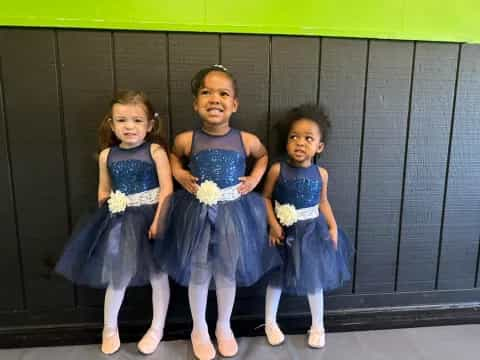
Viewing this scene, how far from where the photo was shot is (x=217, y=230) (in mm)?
1247

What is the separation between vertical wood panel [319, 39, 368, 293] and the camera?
1396 mm

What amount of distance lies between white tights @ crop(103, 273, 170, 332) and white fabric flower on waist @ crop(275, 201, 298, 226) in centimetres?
41

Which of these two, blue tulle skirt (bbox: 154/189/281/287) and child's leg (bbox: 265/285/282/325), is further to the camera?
child's leg (bbox: 265/285/282/325)

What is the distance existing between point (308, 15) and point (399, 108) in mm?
446

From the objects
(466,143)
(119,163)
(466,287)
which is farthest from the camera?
(466,287)

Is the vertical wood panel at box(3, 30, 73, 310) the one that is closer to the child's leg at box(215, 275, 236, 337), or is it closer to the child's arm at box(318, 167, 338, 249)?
the child's leg at box(215, 275, 236, 337)

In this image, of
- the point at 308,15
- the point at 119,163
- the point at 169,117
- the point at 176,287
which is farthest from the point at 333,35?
the point at 176,287

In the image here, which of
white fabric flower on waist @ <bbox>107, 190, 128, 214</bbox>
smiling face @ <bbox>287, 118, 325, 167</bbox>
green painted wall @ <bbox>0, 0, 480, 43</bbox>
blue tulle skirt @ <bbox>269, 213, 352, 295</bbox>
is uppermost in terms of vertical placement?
green painted wall @ <bbox>0, 0, 480, 43</bbox>

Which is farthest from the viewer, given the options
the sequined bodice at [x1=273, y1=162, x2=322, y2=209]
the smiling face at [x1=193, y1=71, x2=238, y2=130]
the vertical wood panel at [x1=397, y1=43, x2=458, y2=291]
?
the vertical wood panel at [x1=397, y1=43, x2=458, y2=291]

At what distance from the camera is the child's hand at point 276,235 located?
1.34 meters

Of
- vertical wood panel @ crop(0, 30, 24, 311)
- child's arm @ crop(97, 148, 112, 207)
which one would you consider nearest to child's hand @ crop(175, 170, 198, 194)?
child's arm @ crop(97, 148, 112, 207)

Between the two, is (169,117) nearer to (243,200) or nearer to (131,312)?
(243,200)

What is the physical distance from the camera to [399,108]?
1460 millimetres

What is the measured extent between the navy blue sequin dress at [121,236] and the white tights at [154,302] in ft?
0.14
